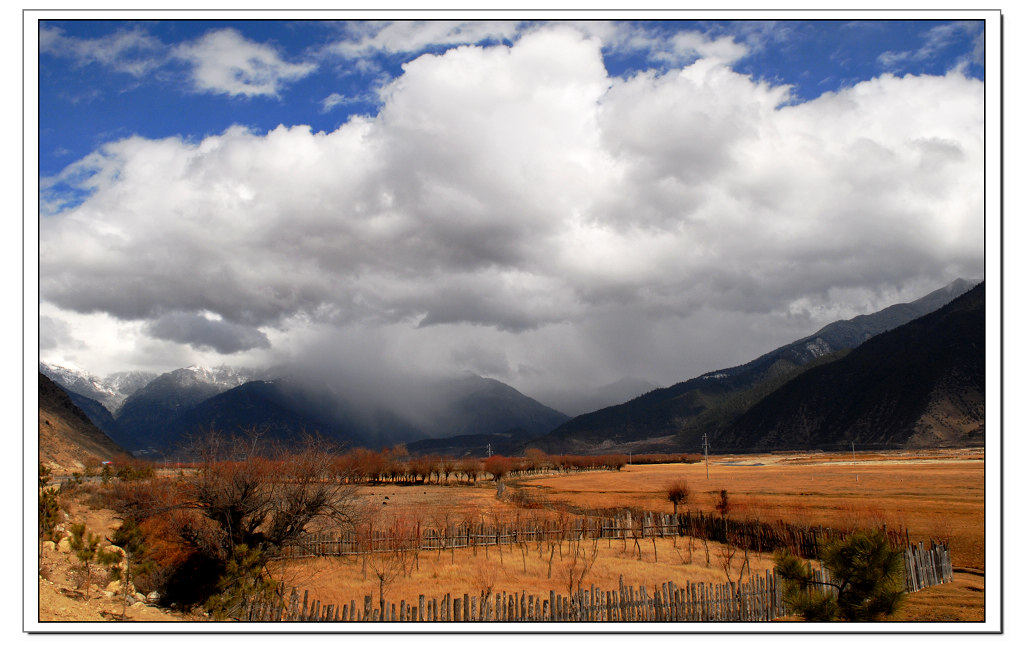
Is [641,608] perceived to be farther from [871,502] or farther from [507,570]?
[871,502]

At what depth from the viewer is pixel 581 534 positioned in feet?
116

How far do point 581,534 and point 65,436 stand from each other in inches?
3860

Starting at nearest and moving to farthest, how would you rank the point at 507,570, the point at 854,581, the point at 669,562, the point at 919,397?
1. the point at 854,581
2. the point at 507,570
3. the point at 669,562
4. the point at 919,397

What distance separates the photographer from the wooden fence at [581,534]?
91.6 feet

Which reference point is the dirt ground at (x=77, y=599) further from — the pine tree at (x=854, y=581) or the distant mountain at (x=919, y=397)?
the distant mountain at (x=919, y=397)

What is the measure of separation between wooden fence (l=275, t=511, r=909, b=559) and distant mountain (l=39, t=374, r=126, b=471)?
55984 millimetres

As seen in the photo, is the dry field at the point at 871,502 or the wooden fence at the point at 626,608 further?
the dry field at the point at 871,502

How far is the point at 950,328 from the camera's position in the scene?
180250 mm

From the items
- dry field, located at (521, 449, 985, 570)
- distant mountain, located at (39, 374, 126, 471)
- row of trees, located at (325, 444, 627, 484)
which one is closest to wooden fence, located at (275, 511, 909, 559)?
dry field, located at (521, 449, 985, 570)

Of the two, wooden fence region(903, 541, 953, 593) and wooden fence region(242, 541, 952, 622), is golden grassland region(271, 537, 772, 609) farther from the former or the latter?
wooden fence region(242, 541, 952, 622)

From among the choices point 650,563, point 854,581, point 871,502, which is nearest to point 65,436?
point 650,563

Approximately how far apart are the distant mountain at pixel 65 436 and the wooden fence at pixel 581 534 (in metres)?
56.0

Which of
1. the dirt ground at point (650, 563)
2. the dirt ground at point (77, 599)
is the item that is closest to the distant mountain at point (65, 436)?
the dirt ground at point (650, 563)
